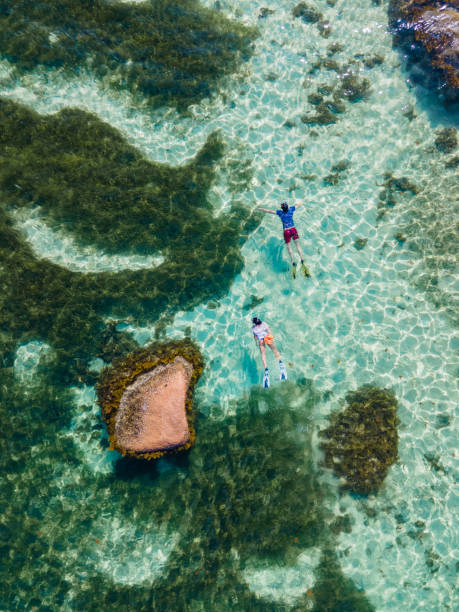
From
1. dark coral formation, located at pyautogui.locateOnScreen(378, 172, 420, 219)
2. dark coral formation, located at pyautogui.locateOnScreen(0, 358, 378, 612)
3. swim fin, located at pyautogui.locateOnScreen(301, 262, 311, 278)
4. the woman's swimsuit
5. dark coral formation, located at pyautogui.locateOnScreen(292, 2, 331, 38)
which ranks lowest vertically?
dark coral formation, located at pyautogui.locateOnScreen(0, 358, 378, 612)

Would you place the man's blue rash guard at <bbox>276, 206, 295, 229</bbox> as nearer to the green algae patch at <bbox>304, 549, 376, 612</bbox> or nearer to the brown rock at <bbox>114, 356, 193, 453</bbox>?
the brown rock at <bbox>114, 356, 193, 453</bbox>

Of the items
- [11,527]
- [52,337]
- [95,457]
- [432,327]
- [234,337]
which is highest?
[432,327]

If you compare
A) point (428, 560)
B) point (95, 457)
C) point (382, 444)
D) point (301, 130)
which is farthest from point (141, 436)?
point (301, 130)

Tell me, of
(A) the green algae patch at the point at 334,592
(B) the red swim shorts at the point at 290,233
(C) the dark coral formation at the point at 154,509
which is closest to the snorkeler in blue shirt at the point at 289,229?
(B) the red swim shorts at the point at 290,233

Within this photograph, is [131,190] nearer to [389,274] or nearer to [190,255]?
[190,255]

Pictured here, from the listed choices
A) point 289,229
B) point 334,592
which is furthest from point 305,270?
point 334,592

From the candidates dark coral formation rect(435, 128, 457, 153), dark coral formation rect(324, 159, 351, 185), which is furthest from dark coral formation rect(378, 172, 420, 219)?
dark coral formation rect(435, 128, 457, 153)

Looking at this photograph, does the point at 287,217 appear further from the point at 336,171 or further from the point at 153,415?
the point at 153,415
